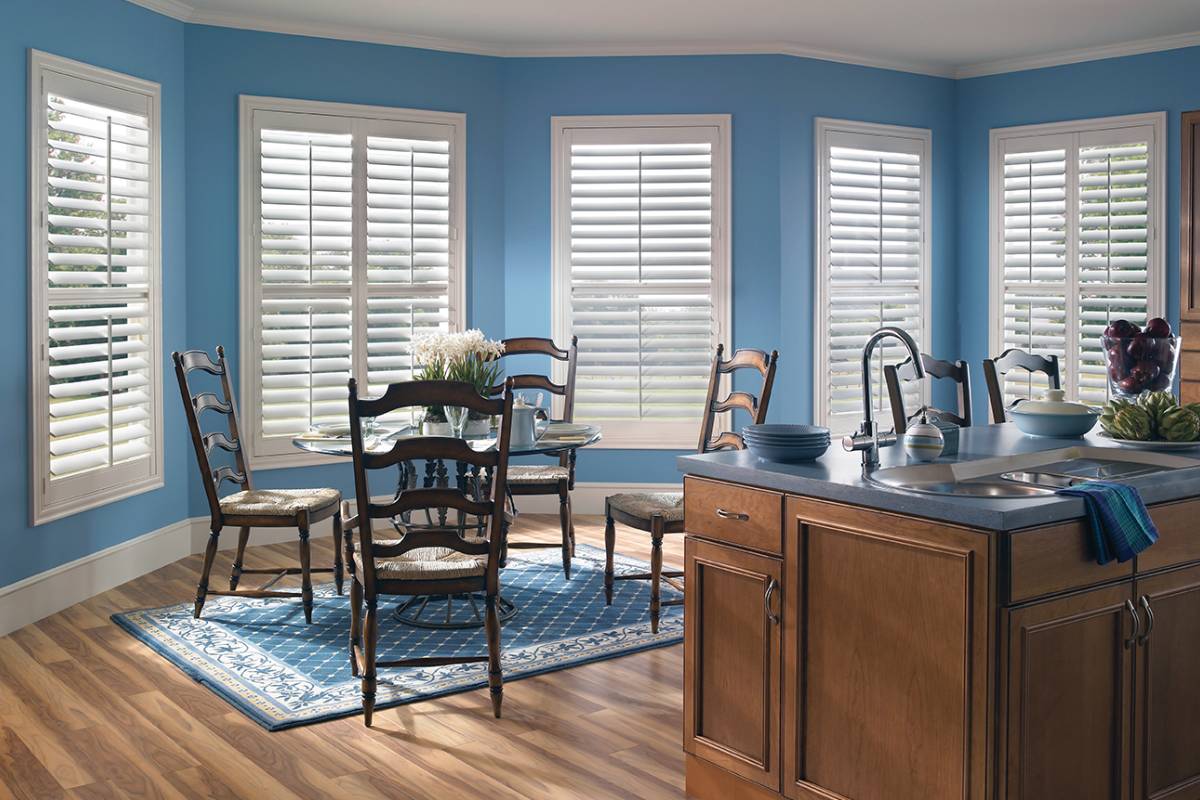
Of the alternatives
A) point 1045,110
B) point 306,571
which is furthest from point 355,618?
point 1045,110

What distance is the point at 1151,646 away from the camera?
2.65 meters

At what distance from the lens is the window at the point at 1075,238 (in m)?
6.55

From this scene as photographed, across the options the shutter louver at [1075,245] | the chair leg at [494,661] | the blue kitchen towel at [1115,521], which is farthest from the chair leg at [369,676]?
the shutter louver at [1075,245]

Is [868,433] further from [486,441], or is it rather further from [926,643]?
[486,441]

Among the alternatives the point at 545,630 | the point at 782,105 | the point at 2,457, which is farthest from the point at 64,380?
the point at 782,105

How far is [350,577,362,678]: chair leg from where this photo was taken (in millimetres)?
3814

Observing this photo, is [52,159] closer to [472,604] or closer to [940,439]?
[472,604]

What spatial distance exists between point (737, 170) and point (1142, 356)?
11.4 ft

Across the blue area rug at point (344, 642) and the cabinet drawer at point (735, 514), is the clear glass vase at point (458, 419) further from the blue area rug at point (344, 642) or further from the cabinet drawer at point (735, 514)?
the cabinet drawer at point (735, 514)

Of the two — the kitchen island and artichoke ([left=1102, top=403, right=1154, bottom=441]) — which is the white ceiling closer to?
artichoke ([left=1102, top=403, right=1154, bottom=441])

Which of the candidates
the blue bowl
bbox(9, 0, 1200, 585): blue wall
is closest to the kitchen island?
the blue bowl

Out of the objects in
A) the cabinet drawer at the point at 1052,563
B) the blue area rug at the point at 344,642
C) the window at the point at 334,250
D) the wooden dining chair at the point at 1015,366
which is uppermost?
the window at the point at 334,250

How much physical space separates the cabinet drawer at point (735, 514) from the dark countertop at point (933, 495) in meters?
0.03

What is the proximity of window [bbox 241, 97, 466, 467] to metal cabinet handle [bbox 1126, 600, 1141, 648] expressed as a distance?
171 inches
